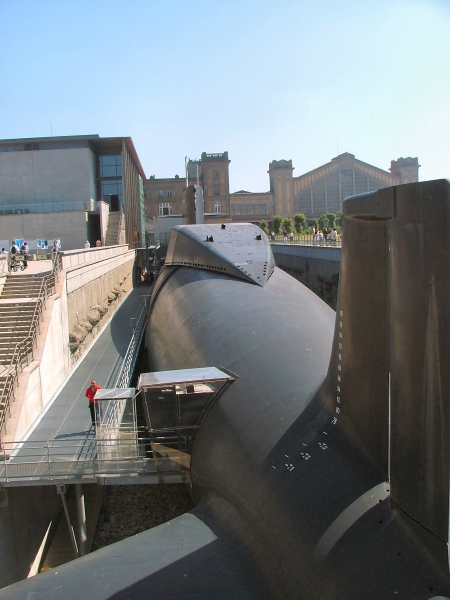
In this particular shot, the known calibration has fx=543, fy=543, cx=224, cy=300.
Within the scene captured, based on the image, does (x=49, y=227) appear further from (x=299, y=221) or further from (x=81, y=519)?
(x=299, y=221)

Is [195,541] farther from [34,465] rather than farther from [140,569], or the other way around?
[34,465]

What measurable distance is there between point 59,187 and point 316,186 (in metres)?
52.0

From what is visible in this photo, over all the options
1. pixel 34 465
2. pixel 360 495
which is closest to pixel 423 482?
pixel 360 495

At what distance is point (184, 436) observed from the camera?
8.54 m

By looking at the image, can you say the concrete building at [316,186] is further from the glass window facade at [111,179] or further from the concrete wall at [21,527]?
the concrete wall at [21,527]

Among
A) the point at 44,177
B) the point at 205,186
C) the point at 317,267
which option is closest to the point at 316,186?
the point at 205,186

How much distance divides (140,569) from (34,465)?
4903mm

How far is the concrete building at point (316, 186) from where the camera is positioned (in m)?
80.6

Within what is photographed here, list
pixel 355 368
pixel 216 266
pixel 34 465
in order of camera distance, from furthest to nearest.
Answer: pixel 216 266, pixel 34 465, pixel 355 368

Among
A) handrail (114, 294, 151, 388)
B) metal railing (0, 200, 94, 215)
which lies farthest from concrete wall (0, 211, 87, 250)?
handrail (114, 294, 151, 388)

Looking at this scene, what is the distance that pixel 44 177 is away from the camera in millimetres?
42156

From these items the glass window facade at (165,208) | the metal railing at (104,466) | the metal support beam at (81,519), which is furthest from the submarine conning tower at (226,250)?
the glass window facade at (165,208)

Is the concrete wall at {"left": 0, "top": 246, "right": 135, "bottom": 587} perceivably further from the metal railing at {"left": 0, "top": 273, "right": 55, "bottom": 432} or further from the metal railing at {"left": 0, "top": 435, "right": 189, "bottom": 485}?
the metal railing at {"left": 0, "top": 435, "right": 189, "bottom": 485}

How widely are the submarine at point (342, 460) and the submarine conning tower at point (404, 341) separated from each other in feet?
0.04
